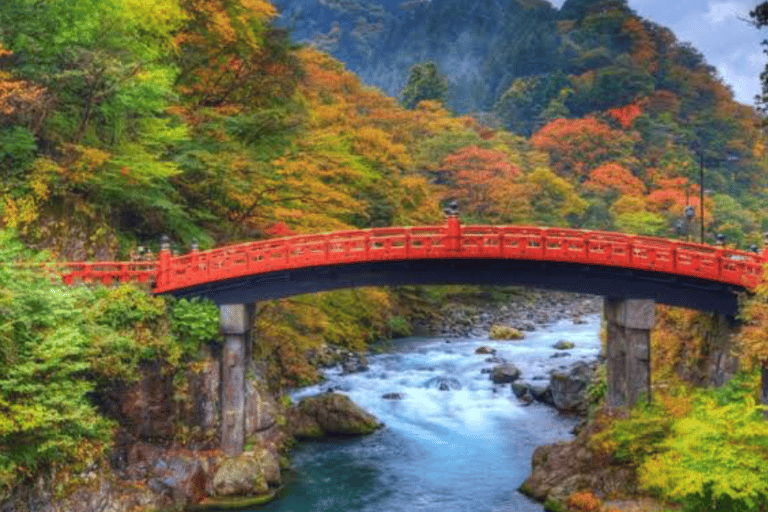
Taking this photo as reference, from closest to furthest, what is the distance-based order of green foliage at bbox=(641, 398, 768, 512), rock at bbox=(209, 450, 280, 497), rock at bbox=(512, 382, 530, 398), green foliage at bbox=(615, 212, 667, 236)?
green foliage at bbox=(641, 398, 768, 512) < rock at bbox=(209, 450, 280, 497) < rock at bbox=(512, 382, 530, 398) < green foliage at bbox=(615, 212, 667, 236)

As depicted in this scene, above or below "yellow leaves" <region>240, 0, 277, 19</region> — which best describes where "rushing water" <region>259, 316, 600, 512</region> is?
below

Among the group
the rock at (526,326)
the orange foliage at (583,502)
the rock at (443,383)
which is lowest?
the orange foliage at (583,502)

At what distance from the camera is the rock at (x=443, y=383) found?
1549 inches

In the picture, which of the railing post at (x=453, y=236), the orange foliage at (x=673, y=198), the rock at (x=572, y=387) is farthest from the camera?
the orange foliage at (x=673, y=198)

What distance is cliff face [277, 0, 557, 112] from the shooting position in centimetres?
12369

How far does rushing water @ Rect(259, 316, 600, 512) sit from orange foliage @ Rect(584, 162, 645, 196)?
3318 cm

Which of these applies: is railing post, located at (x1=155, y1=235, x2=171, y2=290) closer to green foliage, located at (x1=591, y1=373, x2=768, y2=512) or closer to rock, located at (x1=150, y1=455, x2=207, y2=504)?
rock, located at (x1=150, y1=455, x2=207, y2=504)

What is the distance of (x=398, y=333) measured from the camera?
169 feet

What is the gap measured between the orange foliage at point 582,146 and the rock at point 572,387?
46.5 metres

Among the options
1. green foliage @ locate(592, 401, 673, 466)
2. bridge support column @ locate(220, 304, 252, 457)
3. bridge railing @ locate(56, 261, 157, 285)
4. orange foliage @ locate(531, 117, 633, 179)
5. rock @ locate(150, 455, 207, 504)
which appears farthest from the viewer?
orange foliage @ locate(531, 117, 633, 179)

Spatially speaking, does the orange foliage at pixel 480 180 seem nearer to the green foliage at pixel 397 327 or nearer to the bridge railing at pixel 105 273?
the green foliage at pixel 397 327

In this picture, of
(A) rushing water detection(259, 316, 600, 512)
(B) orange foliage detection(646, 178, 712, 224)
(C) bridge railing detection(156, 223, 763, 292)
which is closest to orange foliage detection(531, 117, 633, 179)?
(B) orange foliage detection(646, 178, 712, 224)

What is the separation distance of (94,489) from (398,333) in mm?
30085

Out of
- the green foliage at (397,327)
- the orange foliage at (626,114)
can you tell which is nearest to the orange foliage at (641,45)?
the orange foliage at (626,114)
